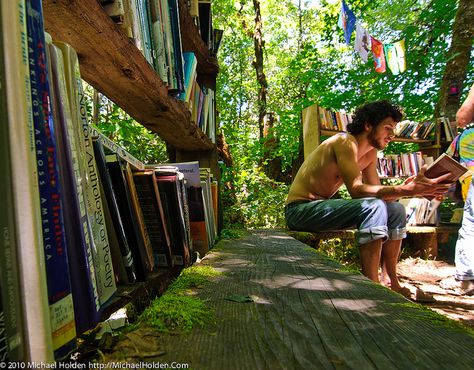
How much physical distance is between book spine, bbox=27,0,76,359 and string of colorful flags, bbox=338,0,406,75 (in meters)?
5.45

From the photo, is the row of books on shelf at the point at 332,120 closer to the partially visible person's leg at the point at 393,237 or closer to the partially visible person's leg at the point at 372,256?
the partially visible person's leg at the point at 393,237

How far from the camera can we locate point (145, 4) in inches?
41.8

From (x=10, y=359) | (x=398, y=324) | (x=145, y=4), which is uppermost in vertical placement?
(x=145, y=4)

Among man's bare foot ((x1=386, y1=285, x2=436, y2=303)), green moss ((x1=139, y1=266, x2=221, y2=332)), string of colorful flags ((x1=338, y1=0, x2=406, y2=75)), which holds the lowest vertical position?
man's bare foot ((x1=386, y1=285, x2=436, y2=303))

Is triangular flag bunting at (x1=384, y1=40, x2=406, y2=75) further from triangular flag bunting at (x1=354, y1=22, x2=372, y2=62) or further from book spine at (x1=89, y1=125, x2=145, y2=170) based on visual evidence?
book spine at (x1=89, y1=125, x2=145, y2=170)

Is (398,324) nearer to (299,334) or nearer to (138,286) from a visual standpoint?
(299,334)

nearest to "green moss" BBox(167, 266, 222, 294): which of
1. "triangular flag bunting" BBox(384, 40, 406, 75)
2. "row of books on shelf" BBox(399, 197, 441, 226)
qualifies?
"row of books on shelf" BBox(399, 197, 441, 226)

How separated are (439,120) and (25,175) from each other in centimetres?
563

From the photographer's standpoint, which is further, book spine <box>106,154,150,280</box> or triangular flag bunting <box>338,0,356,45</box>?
triangular flag bunting <box>338,0,356,45</box>

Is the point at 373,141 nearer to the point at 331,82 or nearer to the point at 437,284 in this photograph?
the point at 437,284

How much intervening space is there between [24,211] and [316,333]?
1.69 ft

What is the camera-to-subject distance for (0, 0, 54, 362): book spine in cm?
33

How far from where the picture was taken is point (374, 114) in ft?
7.95

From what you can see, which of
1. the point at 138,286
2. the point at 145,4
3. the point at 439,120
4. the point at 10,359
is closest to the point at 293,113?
the point at 439,120
